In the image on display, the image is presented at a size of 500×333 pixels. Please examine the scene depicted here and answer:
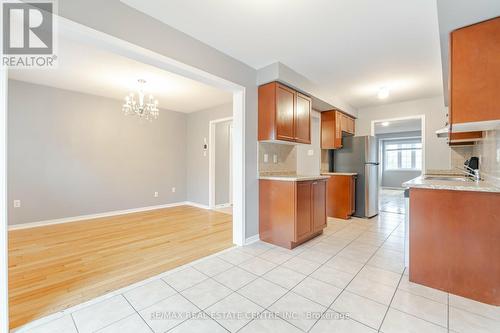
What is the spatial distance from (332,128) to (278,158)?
191cm

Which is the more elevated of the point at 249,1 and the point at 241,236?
the point at 249,1

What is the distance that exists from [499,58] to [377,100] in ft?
11.0

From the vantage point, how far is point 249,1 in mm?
1866

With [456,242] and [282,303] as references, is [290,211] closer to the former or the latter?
[282,303]

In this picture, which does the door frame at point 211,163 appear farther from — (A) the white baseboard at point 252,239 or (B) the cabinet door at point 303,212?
(B) the cabinet door at point 303,212

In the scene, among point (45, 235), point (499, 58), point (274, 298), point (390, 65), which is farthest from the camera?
point (45, 235)

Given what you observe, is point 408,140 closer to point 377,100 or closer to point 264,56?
point 377,100

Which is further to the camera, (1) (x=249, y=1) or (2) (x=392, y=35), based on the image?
(2) (x=392, y=35)

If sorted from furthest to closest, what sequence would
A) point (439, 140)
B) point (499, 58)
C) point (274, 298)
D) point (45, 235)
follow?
point (439, 140), point (45, 235), point (274, 298), point (499, 58)

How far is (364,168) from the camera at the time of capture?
4.47 metres

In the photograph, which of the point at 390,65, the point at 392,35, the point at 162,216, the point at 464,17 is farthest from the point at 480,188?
the point at 162,216

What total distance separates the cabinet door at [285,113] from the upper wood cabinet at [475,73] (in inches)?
70.2

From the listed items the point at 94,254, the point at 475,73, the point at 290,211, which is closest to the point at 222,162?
the point at 290,211

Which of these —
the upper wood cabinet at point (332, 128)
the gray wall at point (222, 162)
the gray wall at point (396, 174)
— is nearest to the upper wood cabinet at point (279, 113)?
the upper wood cabinet at point (332, 128)
